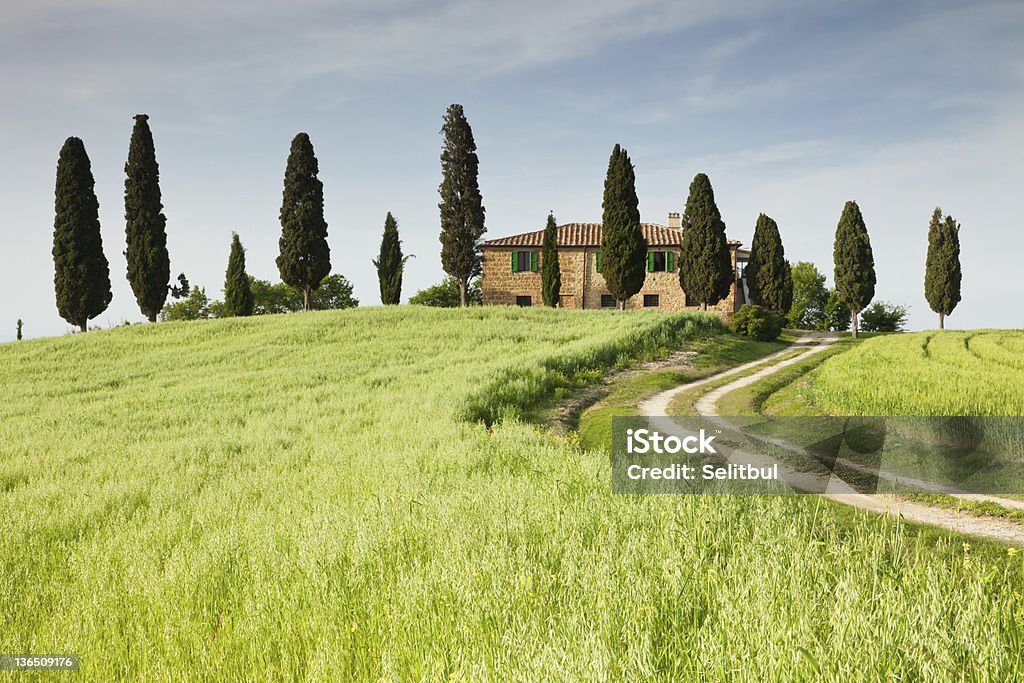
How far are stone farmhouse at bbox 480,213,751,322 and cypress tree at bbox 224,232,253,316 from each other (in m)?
18.6

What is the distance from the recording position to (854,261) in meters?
46.9

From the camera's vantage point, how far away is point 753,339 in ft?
120

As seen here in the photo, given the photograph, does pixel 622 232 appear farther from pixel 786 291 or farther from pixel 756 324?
pixel 786 291

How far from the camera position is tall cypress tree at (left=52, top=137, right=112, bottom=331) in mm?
40188

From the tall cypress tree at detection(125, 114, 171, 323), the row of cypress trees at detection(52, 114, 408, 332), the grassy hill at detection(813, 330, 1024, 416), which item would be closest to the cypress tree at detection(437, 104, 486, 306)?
the row of cypress trees at detection(52, 114, 408, 332)

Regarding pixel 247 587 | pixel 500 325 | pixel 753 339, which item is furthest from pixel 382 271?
pixel 247 587

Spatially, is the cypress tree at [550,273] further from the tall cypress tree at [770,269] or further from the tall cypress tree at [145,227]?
the tall cypress tree at [145,227]

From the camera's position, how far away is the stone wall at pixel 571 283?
176 feet

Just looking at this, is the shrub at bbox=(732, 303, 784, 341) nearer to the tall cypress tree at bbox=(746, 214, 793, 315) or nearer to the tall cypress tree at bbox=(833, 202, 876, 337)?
the tall cypress tree at bbox=(833, 202, 876, 337)

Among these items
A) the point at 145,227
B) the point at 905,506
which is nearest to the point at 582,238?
the point at 145,227

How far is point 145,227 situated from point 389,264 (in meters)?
17.9

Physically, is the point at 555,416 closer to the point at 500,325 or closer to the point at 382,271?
the point at 500,325

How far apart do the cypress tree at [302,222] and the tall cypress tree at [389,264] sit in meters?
7.27

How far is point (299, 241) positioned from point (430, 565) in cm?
4476
